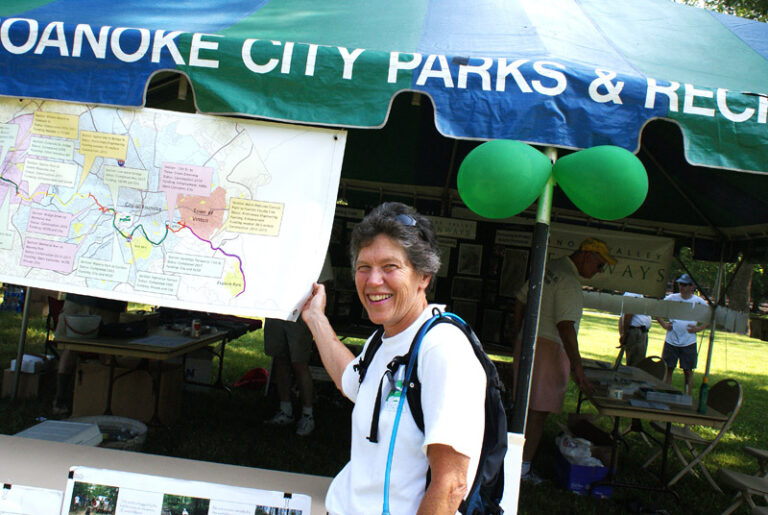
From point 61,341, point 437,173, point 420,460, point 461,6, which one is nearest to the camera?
point 420,460

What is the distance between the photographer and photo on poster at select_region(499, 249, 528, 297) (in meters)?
6.08

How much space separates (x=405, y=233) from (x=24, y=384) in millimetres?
5298

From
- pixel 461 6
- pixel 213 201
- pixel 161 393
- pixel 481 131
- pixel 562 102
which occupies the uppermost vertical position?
pixel 461 6

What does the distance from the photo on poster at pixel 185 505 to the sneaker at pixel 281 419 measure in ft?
9.88

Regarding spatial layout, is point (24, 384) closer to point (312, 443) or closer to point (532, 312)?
point (312, 443)

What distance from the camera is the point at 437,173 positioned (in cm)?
600

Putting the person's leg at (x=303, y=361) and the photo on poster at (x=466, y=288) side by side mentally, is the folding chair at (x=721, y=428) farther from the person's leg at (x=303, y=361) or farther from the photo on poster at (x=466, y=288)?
the person's leg at (x=303, y=361)

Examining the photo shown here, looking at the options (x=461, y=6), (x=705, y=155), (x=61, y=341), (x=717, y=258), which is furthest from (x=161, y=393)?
(x=717, y=258)

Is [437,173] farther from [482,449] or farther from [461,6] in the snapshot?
[482,449]

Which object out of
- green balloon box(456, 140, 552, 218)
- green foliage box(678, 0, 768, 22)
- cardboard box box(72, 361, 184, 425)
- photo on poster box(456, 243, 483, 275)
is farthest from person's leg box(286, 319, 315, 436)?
green foliage box(678, 0, 768, 22)

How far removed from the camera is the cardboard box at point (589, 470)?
14.1 feet

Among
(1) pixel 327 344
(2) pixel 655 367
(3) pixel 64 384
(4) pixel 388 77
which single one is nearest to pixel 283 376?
(3) pixel 64 384

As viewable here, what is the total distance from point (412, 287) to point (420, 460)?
0.48 m

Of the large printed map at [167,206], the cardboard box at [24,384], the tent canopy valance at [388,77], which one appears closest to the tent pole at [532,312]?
the tent canopy valance at [388,77]
